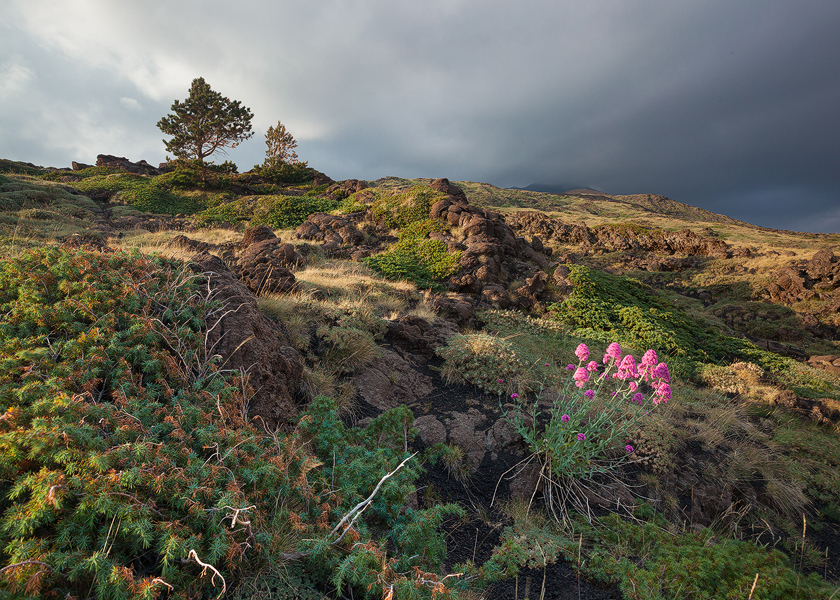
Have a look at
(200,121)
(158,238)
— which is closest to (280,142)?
(200,121)

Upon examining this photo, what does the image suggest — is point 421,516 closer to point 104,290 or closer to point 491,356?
point 104,290

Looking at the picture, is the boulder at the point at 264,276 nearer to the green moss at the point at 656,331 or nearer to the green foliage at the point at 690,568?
the green foliage at the point at 690,568

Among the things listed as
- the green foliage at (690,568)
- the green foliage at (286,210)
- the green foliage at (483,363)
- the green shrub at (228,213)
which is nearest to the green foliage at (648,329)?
the green foliage at (483,363)

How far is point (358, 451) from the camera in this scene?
3004mm

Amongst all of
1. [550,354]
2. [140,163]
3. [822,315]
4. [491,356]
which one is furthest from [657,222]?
[140,163]

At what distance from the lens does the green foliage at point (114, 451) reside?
129 cm

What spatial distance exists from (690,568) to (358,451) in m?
2.72

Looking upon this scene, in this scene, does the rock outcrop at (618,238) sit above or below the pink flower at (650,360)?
above

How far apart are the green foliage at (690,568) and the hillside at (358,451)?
0.07 ft

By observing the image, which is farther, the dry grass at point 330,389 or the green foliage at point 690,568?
the dry grass at point 330,389

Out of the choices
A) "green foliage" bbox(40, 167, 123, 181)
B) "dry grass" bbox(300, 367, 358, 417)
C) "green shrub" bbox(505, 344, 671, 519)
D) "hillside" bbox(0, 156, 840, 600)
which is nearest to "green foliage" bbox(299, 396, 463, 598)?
"hillside" bbox(0, 156, 840, 600)

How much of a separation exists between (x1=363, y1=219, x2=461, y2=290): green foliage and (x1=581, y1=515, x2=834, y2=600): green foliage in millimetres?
9329

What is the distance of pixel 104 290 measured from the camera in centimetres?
284

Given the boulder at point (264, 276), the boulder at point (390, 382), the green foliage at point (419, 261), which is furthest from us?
the green foliage at point (419, 261)
